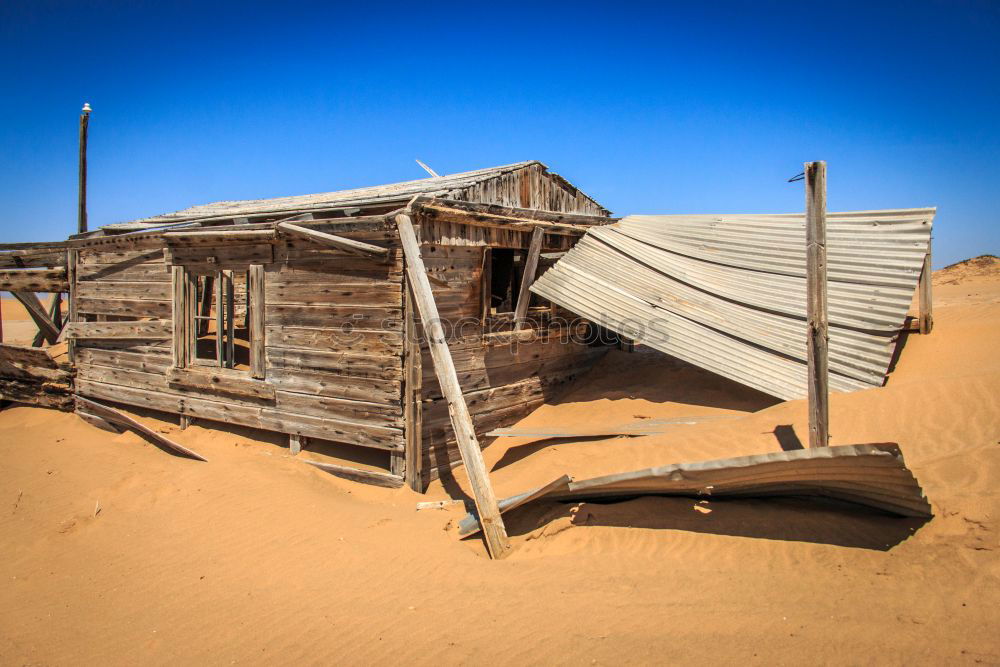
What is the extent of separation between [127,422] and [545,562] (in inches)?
322

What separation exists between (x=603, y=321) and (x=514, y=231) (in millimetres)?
2115

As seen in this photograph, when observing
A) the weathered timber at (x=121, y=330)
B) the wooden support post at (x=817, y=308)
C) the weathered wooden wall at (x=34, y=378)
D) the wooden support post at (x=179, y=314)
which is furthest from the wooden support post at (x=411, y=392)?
Result: the weathered wooden wall at (x=34, y=378)

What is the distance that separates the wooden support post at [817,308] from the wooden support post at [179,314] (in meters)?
8.66

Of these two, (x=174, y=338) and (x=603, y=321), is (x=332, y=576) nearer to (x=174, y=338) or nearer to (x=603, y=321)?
(x=603, y=321)

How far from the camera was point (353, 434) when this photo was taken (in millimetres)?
7168

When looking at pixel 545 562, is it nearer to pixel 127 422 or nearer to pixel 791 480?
pixel 791 480

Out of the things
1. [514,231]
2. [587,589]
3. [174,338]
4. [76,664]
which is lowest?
[76,664]

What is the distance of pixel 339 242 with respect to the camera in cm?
675

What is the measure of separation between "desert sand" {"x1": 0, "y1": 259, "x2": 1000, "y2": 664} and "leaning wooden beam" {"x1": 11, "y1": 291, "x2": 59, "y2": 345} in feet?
17.8

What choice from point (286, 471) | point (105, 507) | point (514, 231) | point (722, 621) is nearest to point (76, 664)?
point (105, 507)

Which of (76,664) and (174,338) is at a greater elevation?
(174,338)

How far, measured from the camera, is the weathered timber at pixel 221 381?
7.93 metres

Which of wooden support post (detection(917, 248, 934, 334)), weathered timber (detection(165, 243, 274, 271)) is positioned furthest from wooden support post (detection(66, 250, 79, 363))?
wooden support post (detection(917, 248, 934, 334))

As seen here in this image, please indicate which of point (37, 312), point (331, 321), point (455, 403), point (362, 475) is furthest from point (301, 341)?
point (37, 312)
